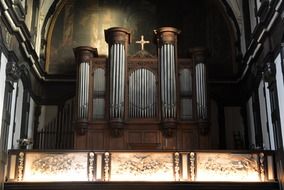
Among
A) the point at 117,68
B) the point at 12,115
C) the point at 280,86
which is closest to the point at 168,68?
the point at 117,68

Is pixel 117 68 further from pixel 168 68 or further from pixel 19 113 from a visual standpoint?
pixel 19 113

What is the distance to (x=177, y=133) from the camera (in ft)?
51.8

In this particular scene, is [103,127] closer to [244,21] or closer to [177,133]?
[177,133]

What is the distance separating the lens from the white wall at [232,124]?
17781mm

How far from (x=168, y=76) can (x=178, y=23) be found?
11.9ft

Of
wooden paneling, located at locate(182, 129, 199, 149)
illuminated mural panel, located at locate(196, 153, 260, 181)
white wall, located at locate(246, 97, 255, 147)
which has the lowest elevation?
illuminated mural panel, located at locate(196, 153, 260, 181)

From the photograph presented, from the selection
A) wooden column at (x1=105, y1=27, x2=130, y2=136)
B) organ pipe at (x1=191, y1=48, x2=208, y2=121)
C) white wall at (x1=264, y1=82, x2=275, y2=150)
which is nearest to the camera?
white wall at (x1=264, y1=82, x2=275, y2=150)

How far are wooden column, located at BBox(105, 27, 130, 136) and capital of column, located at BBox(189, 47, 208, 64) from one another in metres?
2.13

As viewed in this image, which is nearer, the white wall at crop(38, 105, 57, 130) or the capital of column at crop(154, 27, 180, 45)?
the capital of column at crop(154, 27, 180, 45)

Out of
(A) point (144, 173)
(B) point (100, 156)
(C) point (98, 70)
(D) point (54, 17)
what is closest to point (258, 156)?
(A) point (144, 173)

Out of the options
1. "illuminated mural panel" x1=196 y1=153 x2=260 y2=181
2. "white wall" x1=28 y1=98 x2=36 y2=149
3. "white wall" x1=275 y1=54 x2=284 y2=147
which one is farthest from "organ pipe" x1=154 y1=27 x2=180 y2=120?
"white wall" x1=28 y1=98 x2=36 y2=149

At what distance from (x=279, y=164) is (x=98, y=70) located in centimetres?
620

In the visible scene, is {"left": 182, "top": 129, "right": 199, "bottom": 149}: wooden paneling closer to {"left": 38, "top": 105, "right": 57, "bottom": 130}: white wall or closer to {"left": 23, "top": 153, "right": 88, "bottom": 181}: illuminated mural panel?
{"left": 23, "top": 153, "right": 88, "bottom": 181}: illuminated mural panel

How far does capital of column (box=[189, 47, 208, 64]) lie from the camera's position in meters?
16.6
